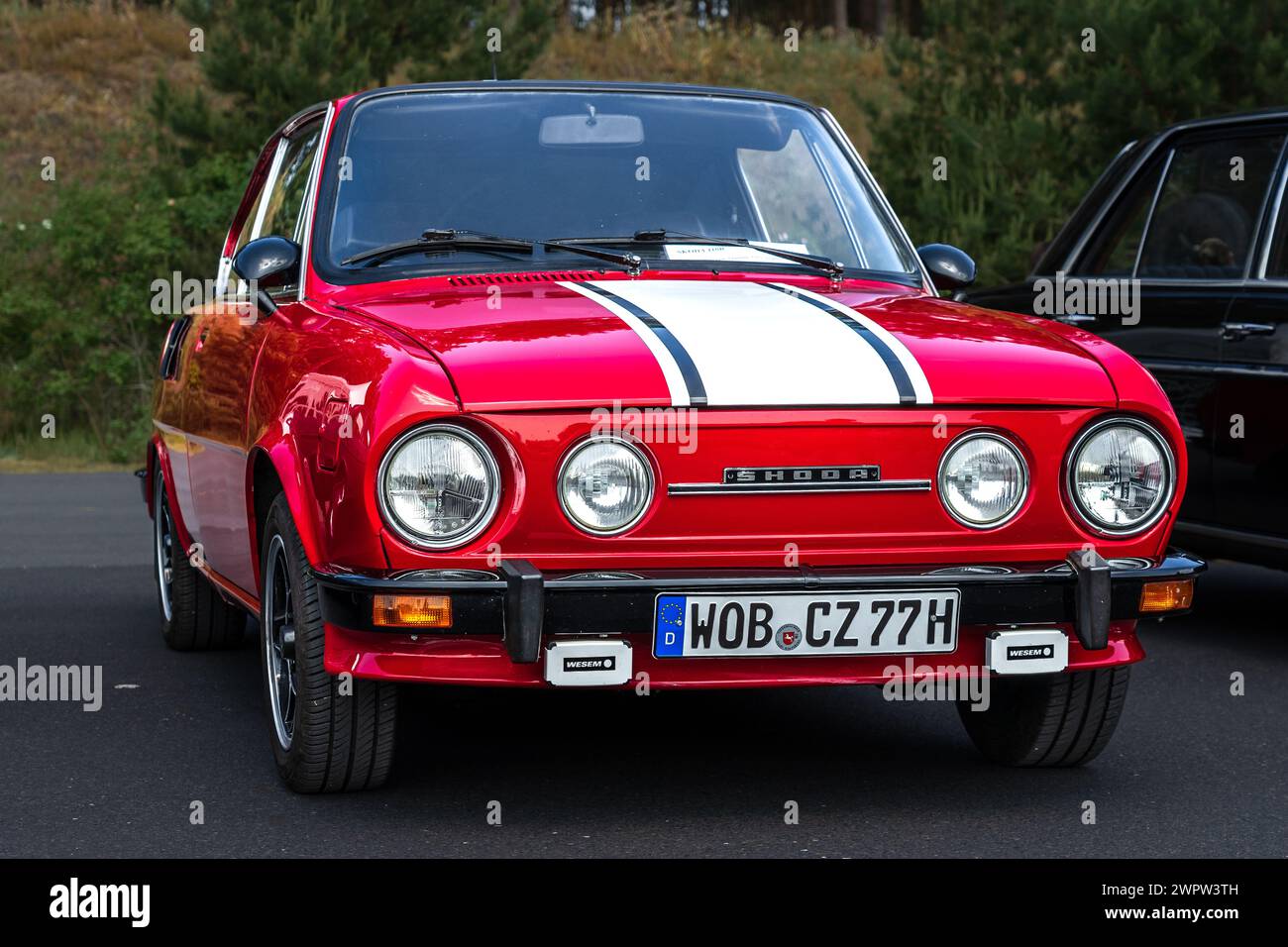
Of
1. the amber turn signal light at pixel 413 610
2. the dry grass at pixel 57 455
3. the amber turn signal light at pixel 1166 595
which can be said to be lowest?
the dry grass at pixel 57 455

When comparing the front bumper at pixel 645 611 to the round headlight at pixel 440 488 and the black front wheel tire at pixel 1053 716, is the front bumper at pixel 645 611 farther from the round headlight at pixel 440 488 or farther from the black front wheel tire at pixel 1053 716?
the black front wheel tire at pixel 1053 716

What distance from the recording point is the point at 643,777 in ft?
15.6

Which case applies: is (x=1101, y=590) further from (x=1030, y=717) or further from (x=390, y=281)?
(x=390, y=281)

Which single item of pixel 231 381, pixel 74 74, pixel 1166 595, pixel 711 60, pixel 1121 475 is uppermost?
pixel 711 60

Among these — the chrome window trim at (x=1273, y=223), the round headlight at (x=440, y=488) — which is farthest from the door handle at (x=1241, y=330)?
the round headlight at (x=440, y=488)

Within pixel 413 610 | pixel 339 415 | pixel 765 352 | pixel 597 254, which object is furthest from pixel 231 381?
pixel 765 352

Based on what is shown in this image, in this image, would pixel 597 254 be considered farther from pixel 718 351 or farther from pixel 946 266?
pixel 946 266

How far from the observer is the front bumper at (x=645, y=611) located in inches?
154

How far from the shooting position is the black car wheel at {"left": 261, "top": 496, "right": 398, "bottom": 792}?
13.9ft

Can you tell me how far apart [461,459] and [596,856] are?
2.88ft

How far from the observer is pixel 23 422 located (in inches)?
639

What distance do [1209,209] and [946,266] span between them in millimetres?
1912

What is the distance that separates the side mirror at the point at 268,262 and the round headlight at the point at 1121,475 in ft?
6.90
